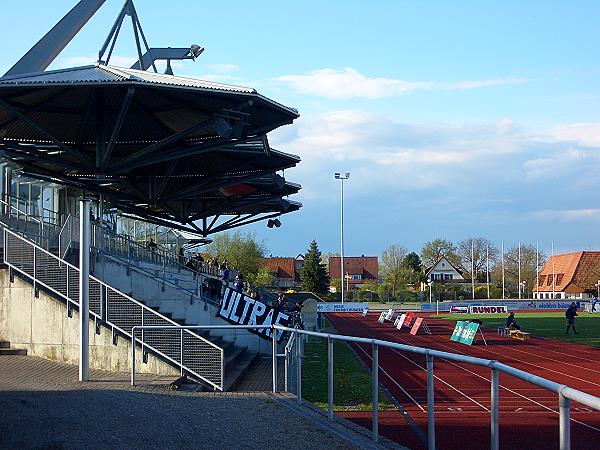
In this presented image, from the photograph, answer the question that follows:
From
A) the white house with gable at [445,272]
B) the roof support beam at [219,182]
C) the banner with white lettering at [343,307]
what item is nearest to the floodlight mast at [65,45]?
the roof support beam at [219,182]

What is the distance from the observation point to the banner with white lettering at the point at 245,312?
1083 inches

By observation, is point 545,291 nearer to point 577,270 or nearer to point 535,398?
point 577,270

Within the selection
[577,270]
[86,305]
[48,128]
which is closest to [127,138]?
[48,128]

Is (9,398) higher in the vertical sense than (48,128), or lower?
lower

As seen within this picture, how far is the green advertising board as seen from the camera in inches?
1451

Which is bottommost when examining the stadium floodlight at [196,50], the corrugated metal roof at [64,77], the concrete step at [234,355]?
the concrete step at [234,355]

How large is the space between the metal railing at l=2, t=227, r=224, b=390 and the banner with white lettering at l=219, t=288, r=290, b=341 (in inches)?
349

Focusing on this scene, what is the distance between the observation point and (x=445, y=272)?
15538cm

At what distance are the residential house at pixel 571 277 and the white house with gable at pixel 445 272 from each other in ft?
47.4

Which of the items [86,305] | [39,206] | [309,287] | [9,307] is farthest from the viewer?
[309,287]

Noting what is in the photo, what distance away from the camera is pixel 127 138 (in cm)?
3080

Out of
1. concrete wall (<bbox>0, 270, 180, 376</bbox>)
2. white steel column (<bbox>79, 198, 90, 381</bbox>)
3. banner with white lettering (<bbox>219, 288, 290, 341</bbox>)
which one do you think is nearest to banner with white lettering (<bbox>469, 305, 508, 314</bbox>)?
banner with white lettering (<bbox>219, 288, 290, 341</bbox>)

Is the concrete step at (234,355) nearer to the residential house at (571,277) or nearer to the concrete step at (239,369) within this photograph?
the concrete step at (239,369)

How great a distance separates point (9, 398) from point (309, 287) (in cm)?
9487
